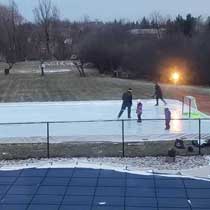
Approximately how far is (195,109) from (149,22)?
79.6 m

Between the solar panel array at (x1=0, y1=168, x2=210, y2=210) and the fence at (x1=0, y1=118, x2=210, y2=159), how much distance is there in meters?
2.39

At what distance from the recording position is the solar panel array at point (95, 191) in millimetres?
10864

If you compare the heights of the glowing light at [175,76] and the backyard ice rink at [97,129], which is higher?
the backyard ice rink at [97,129]

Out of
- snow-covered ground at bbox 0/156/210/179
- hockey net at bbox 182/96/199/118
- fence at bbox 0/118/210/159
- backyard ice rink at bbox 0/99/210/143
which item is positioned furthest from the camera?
hockey net at bbox 182/96/199/118

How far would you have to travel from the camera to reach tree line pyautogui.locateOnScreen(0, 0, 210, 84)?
54.6 metres

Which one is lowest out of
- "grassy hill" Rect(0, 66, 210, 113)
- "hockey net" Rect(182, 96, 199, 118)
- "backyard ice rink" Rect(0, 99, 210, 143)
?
"grassy hill" Rect(0, 66, 210, 113)

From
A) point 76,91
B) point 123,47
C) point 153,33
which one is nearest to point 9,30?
point 153,33

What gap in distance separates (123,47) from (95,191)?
5297cm

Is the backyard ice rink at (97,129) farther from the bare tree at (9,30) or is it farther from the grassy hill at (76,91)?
the bare tree at (9,30)

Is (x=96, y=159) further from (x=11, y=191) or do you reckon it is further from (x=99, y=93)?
(x=99, y=93)

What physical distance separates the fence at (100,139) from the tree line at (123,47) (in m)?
32.2

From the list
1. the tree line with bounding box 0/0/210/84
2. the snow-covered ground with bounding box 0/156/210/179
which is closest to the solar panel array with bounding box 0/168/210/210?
the snow-covered ground with bounding box 0/156/210/179

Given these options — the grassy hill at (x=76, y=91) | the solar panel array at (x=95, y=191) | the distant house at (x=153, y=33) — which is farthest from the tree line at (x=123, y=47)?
the solar panel array at (x=95, y=191)

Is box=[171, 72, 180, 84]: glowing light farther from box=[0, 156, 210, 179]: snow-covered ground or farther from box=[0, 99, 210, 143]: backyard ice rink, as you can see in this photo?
box=[0, 156, 210, 179]: snow-covered ground
